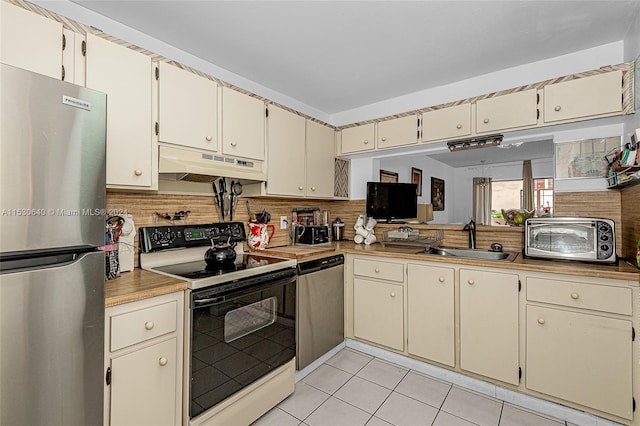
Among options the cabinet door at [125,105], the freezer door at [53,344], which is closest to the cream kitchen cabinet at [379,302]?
the cabinet door at [125,105]

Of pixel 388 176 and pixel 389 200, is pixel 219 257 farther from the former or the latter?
pixel 388 176

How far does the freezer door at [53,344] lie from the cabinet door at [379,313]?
1967mm

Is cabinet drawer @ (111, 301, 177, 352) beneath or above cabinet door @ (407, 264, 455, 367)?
above

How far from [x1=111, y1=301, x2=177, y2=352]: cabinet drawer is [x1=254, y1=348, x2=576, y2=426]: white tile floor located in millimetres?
928

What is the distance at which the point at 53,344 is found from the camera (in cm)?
102

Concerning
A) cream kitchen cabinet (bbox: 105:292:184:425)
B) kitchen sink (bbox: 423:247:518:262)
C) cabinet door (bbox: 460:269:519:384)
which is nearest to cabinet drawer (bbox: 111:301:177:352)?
cream kitchen cabinet (bbox: 105:292:184:425)

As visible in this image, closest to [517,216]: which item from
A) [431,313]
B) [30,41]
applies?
[431,313]

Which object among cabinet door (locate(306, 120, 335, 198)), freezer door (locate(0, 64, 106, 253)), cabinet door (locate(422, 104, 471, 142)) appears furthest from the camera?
cabinet door (locate(306, 120, 335, 198))

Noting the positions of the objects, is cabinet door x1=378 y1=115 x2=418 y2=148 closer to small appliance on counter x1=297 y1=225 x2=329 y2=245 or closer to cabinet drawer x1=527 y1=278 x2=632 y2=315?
small appliance on counter x1=297 y1=225 x2=329 y2=245

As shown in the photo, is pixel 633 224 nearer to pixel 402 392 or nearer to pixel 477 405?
pixel 477 405

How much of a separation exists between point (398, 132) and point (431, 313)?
162 centimetres

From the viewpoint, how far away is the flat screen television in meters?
3.07

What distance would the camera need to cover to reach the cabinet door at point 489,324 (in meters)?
1.99

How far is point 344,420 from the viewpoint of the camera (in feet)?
6.07
